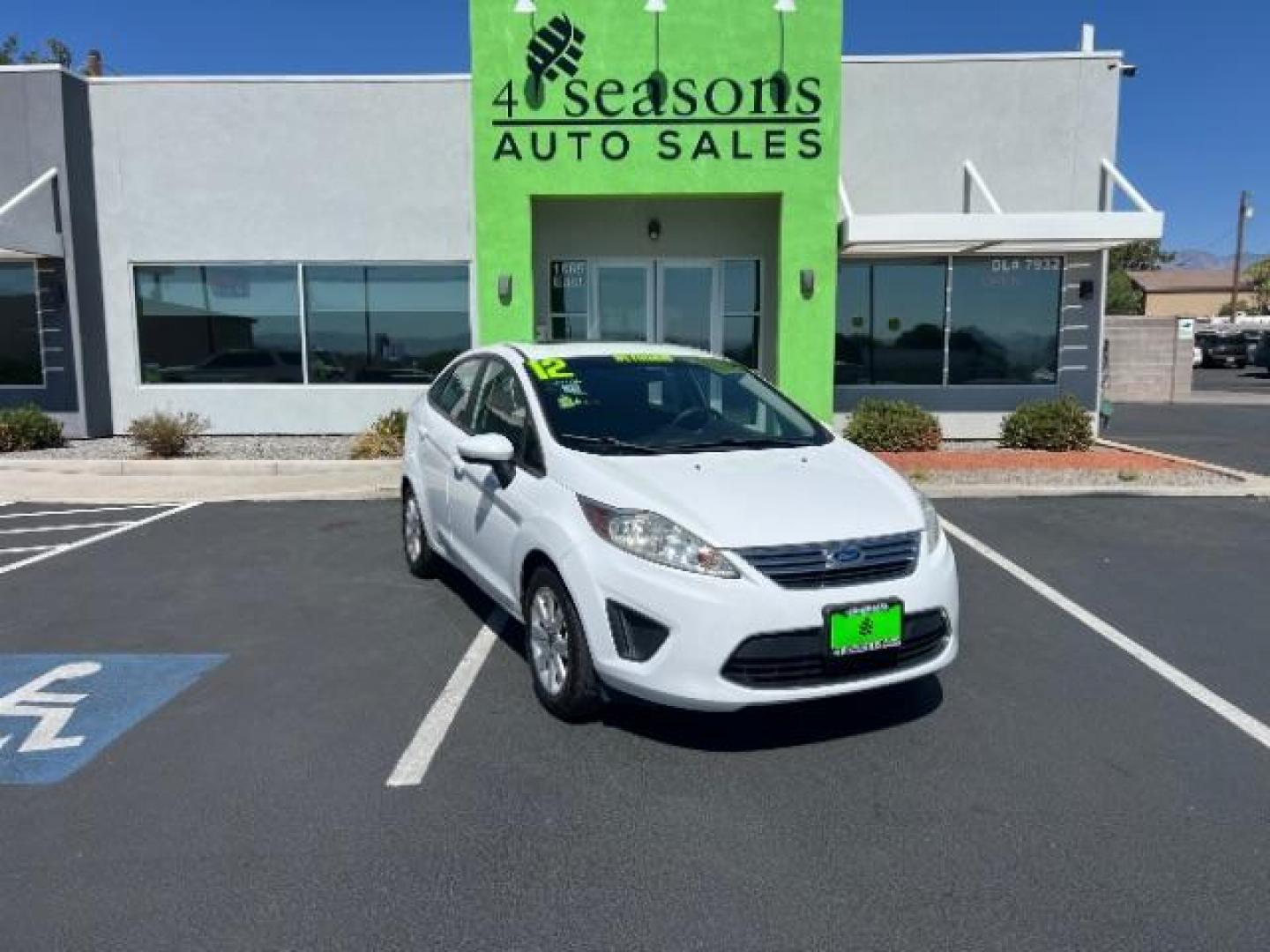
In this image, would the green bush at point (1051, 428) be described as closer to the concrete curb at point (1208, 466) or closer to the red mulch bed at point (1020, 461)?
the red mulch bed at point (1020, 461)

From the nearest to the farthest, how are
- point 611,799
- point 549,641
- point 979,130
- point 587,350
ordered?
point 611,799
point 549,641
point 587,350
point 979,130

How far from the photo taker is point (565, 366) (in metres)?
5.18

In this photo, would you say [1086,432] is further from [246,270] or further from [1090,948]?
[246,270]

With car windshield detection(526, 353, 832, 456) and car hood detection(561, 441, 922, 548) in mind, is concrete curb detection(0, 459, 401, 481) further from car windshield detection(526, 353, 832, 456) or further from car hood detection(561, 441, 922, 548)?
car hood detection(561, 441, 922, 548)

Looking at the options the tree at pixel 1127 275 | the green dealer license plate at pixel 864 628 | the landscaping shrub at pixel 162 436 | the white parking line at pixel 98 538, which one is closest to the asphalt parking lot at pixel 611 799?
the green dealer license plate at pixel 864 628

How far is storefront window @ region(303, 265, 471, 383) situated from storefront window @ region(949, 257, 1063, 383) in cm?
716

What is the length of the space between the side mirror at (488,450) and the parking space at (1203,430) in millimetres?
10203

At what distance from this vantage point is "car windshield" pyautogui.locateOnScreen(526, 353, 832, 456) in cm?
467

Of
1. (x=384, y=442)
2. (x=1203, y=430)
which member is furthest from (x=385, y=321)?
(x=1203, y=430)

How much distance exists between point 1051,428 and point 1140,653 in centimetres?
727

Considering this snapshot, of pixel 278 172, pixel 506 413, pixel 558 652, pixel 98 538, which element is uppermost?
pixel 278 172

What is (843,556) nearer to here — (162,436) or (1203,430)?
(162,436)

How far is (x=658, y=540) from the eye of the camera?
3811mm

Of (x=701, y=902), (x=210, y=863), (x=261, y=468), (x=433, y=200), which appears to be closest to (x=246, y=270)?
(x=433, y=200)
